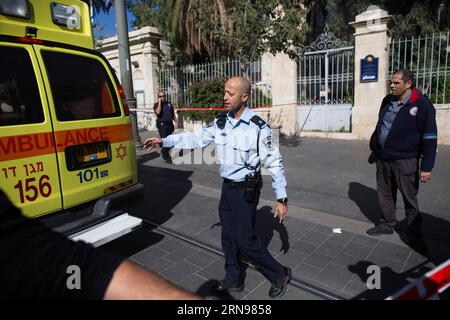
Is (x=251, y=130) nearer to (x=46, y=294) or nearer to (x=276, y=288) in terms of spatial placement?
(x=276, y=288)

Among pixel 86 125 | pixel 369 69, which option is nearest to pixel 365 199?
pixel 86 125

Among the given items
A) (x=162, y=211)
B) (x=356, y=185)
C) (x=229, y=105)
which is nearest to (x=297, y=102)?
(x=356, y=185)

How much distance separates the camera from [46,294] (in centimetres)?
108

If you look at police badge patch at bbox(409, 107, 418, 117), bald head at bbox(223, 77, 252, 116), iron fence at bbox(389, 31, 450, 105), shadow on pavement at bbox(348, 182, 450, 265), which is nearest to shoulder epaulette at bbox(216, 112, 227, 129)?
bald head at bbox(223, 77, 252, 116)

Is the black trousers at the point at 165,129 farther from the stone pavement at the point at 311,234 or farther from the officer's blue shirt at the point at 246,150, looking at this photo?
the officer's blue shirt at the point at 246,150

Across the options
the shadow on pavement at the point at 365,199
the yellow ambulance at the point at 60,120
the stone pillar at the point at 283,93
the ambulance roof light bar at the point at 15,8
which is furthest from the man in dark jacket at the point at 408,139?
the stone pillar at the point at 283,93

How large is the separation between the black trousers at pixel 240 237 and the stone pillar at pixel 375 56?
9.01 meters

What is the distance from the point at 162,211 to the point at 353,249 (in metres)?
2.83

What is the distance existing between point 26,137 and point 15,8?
121 cm

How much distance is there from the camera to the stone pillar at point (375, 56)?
34.2ft

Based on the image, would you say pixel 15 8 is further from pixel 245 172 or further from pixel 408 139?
pixel 408 139

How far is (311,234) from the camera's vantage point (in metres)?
4.39

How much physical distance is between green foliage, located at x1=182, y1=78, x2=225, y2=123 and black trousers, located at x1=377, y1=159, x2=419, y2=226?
30.8ft
